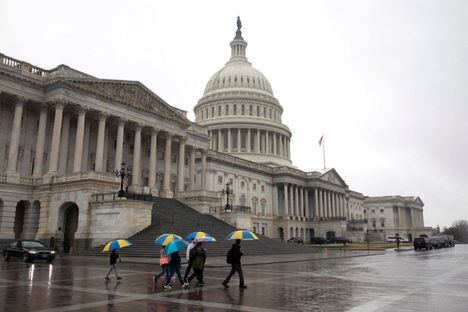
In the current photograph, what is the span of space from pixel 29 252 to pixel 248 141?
87948mm

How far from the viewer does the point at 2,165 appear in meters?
45.0

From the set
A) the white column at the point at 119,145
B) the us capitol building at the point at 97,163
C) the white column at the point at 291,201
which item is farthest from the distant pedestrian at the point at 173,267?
the white column at the point at 291,201

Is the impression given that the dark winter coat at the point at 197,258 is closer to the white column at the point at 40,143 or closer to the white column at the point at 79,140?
the white column at the point at 79,140

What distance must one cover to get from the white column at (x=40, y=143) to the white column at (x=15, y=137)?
2071 millimetres

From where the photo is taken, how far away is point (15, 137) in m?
43.7

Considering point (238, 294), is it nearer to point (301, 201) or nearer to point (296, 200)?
point (296, 200)

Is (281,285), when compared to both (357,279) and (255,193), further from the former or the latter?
(255,193)

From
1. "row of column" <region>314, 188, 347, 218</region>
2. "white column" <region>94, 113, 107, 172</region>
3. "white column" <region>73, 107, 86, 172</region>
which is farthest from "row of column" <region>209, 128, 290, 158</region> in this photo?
"white column" <region>73, 107, 86, 172</region>

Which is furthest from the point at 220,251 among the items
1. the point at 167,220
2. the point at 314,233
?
the point at 314,233

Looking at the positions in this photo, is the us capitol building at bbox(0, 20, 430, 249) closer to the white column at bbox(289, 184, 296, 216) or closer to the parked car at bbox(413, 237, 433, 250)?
the white column at bbox(289, 184, 296, 216)

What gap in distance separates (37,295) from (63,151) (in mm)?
38706

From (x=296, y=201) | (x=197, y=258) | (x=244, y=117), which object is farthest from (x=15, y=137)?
(x=244, y=117)

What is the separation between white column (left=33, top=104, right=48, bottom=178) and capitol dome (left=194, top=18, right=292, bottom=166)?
66.6 m

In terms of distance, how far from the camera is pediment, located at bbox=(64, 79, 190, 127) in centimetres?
4894
